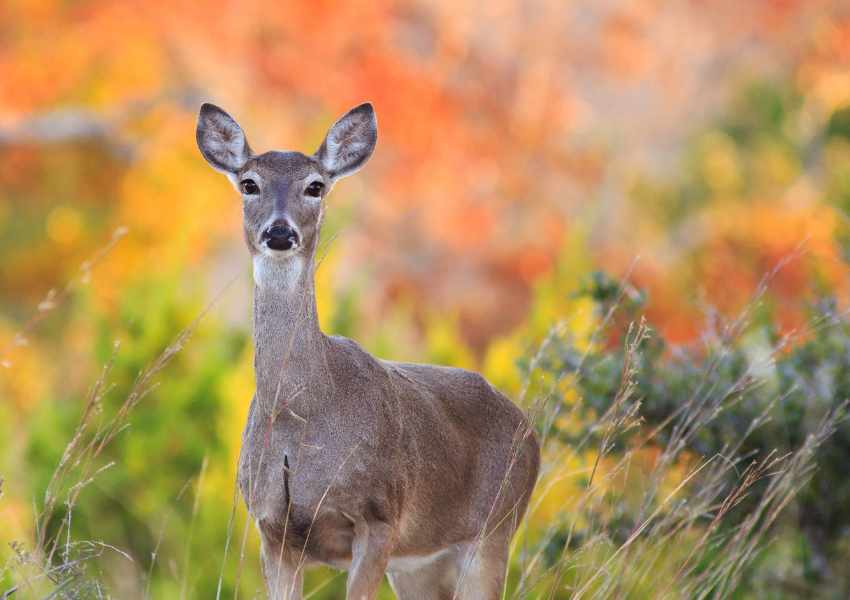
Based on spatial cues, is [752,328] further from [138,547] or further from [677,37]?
[677,37]

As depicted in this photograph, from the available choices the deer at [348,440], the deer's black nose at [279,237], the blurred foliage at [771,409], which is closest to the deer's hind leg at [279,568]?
the deer at [348,440]

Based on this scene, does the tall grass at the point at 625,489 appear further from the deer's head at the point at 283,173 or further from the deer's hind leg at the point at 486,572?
the deer's head at the point at 283,173

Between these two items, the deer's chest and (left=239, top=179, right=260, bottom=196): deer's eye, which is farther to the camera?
(left=239, top=179, right=260, bottom=196): deer's eye

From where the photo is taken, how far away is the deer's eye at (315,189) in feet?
13.0

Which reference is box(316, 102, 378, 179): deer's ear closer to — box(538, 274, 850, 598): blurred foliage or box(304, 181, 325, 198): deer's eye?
box(304, 181, 325, 198): deer's eye

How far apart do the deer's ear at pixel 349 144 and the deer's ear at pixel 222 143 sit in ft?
0.71

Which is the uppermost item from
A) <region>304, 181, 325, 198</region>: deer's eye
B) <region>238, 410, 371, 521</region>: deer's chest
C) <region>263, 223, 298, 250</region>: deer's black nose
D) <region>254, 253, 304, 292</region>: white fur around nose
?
<region>304, 181, 325, 198</region>: deer's eye

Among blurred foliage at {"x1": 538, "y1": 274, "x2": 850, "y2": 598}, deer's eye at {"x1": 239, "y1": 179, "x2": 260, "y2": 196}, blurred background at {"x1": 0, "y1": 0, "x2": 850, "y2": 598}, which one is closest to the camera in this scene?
deer's eye at {"x1": 239, "y1": 179, "x2": 260, "y2": 196}

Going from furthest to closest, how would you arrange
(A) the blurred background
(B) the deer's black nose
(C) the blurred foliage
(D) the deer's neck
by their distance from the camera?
(A) the blurred background < (C) the blurred foliage < (D) the deer's neck < (B) the deer's black nose

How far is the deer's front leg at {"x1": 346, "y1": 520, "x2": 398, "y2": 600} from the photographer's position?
363 centimetres

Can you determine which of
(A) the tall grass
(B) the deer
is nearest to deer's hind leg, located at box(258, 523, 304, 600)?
(B) the deer

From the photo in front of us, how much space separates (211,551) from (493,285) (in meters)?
9.28

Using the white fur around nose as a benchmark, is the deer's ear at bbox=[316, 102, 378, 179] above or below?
above

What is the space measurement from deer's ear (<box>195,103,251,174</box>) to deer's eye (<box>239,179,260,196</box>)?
0.11 meters
